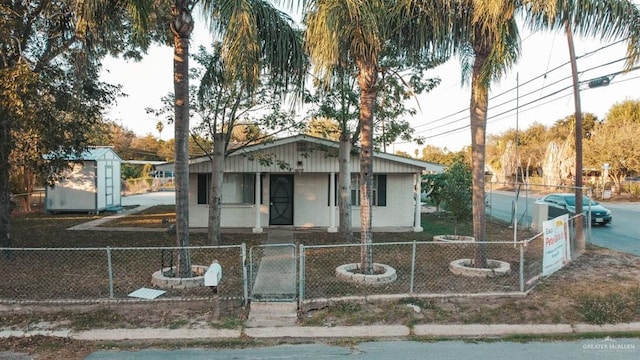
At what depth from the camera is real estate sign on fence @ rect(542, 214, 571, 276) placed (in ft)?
27.6

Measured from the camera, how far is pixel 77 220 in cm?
1861

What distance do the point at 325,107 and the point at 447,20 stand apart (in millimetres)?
5634

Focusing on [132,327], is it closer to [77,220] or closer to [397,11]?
[397,11]

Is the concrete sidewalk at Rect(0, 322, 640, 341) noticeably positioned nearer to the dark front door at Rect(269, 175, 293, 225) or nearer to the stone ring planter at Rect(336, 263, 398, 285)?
the stone ring planter at Rect(336, 263, 398, 285)

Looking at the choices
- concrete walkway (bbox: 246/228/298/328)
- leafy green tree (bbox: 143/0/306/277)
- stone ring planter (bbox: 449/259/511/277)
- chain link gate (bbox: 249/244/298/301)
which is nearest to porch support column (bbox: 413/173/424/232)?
chain link gate (bbox: 249/244/298/301)

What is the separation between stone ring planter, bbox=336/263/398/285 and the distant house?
6.80 m

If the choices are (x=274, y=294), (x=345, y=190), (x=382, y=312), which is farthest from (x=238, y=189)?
(x=382, y=312)

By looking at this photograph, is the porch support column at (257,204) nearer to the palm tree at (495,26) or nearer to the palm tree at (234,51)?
the palm tree at (234,51)

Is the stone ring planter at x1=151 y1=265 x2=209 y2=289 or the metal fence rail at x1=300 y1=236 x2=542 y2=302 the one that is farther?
the stone ring planter at x1=151 y1=265 x2=209 y2=289

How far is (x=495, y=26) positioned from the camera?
8.02 metres

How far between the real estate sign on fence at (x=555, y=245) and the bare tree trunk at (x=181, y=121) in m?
6.97

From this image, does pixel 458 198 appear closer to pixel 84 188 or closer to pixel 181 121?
pixel 181 121

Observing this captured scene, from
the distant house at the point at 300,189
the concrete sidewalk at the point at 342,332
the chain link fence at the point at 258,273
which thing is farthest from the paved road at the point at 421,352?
the distant house at the point at 300,189

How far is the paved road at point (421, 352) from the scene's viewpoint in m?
5.55
